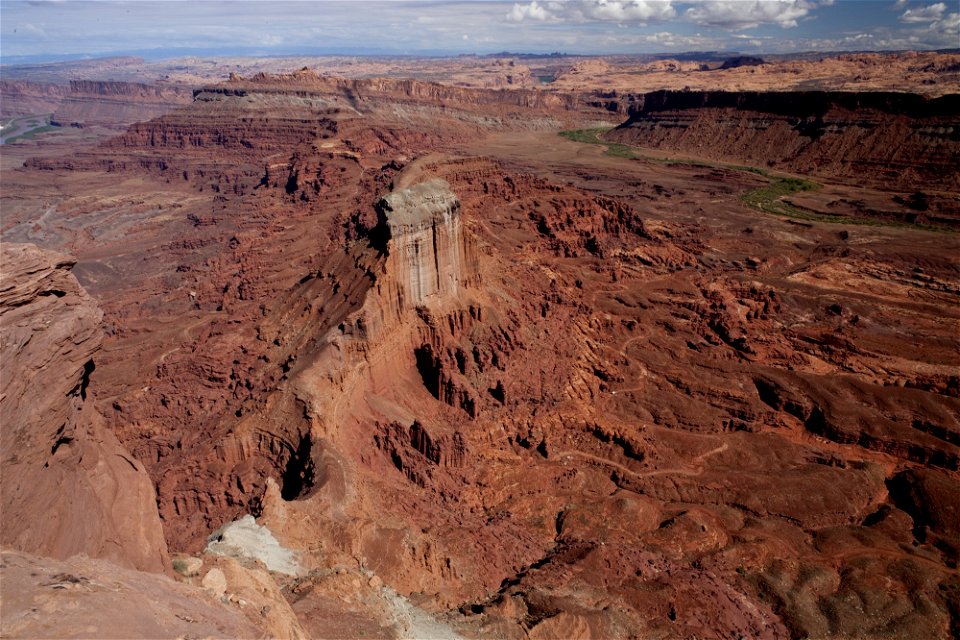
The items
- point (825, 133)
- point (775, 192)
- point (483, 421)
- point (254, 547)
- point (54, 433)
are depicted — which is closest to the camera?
point (54, 433)

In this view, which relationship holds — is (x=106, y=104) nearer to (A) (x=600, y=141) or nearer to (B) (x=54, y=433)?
(A) (x=600, y=141)

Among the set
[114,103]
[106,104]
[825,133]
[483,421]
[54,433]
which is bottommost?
[483,421]

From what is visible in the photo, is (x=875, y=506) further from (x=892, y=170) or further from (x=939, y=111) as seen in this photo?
(x=939, y=111)

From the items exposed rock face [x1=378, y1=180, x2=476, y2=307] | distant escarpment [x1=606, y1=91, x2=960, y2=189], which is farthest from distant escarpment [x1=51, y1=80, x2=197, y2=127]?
exposed rock face [x1=378, y1=180, x2=476, y2=307]

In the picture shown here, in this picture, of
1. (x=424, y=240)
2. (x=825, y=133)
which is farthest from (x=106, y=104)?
(x=825, y=133)

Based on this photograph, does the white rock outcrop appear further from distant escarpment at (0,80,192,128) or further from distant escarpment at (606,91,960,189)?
distant escarpment at (0,80,192,128)

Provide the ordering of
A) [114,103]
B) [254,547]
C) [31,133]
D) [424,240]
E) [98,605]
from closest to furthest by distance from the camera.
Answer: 1. [98,605]
2. [254,547]
3. [424,240]
4. [31,133]
5. [114,103]
